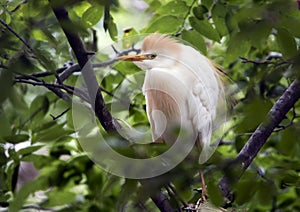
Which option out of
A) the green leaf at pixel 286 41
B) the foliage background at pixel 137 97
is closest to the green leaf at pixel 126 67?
the foliage background at pixel 137 97

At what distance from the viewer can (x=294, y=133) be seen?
64cm

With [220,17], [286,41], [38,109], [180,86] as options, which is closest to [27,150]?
[38,109]

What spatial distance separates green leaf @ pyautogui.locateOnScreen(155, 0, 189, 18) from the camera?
1371 mm

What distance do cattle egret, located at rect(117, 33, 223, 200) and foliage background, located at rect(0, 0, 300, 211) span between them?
0.07 metres

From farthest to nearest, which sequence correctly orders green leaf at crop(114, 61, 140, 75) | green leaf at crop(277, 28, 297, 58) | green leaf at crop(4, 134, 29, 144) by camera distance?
green leaf at crop(114, 61, 140, 75) → green leaf at crop(4, 134, 29, 144) → green leaf at crop(277, 28, 297, 58)

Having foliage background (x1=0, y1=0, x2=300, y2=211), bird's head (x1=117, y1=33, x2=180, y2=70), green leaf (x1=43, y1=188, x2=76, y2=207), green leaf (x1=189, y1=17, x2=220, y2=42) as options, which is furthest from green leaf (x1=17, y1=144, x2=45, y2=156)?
green leaf (x1=189, y1=17, x2=220, y2=42)

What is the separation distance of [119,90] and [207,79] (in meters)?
0.32

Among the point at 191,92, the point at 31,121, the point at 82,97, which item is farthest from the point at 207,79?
the point at 31,121

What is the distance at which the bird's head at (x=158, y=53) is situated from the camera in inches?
41.9

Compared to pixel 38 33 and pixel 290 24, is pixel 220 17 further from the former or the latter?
pixel 290 24

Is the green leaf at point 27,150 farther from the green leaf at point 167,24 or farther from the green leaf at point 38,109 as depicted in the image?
the green leaf at point 167,24

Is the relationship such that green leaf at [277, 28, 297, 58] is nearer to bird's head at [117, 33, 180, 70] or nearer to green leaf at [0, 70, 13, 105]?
bird's head at [117, 33, 180, 70]

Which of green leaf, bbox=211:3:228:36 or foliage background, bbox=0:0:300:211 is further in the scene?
green leaf, bbox=211:3:228:36

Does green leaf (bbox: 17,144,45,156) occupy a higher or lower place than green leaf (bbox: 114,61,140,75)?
lower
